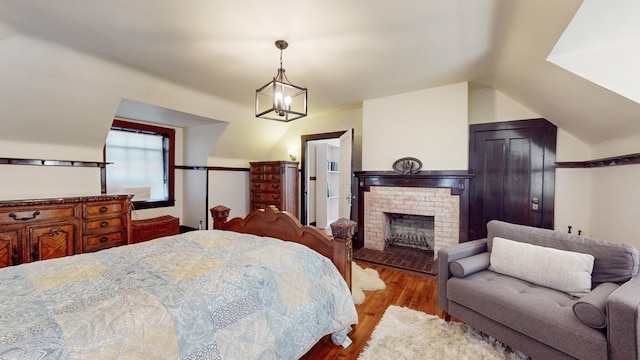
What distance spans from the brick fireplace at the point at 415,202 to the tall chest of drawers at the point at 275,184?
1383mm

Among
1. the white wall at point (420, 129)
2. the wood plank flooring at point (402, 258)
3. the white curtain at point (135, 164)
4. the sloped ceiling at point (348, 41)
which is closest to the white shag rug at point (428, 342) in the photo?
the wood plank flooring at point (402, 258)

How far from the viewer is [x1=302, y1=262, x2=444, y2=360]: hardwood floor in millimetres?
1853

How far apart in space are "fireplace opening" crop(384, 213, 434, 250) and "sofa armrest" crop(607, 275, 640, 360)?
2.68 metres

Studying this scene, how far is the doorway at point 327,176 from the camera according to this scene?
439 cm

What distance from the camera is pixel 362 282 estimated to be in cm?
295

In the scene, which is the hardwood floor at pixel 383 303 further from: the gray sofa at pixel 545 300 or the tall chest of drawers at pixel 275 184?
the tall chest of drawers at pixel 275 184

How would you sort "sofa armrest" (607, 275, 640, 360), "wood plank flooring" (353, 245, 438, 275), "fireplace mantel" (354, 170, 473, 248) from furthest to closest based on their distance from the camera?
"fireplace mantel" (354, 170, 473, 248) < "wood plank flooring" (353, 245, 438, 275) < "sofa armrest" (607, 275, 640, 360)

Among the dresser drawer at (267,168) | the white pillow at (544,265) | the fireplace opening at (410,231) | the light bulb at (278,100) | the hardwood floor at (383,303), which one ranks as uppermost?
the light bulb at (278,100)

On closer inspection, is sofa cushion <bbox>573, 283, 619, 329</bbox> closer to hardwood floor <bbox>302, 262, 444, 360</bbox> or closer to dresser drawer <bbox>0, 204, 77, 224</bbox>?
hardwood floor <bbox>302, 262, 444, 360</bbox>

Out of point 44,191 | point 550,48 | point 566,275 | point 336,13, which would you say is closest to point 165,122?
point 44,191

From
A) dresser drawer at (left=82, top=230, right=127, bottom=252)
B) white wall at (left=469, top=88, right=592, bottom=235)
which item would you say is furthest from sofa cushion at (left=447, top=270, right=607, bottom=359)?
dresser drawer at (left=82, top=230, right=127, bottom=252)

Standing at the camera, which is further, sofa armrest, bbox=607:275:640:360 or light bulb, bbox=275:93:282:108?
light bulb, bbox=275:93:282:108

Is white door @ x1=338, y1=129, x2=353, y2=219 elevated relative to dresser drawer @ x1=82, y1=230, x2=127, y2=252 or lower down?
elevated

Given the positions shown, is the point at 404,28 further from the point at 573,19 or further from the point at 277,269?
the point at 277,269
